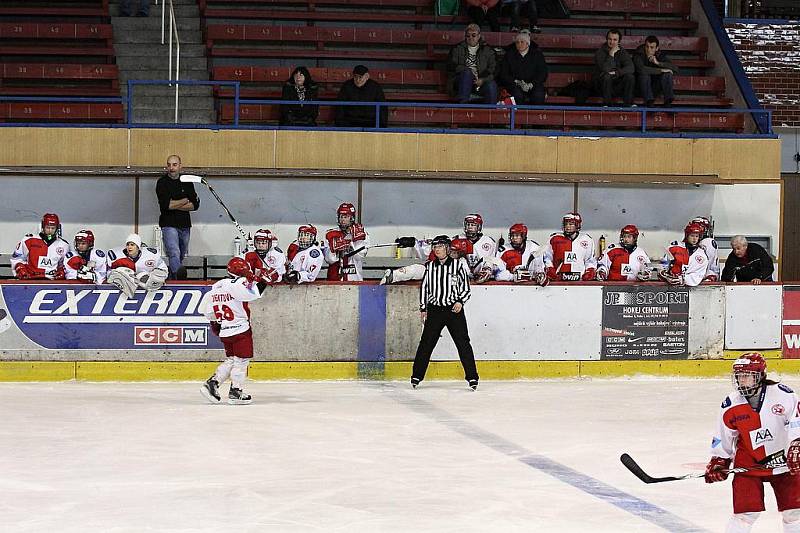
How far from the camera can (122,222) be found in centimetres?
1661

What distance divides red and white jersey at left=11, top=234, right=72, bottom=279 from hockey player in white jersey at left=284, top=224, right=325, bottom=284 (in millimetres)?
2488

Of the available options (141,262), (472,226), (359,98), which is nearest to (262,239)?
(141,262)

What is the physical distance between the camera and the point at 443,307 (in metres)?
13.5

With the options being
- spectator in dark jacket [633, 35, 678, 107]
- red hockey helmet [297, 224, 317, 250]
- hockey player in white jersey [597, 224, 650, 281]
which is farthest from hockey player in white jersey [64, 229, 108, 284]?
spectator in dark jacket [633, 35, 678, 107]

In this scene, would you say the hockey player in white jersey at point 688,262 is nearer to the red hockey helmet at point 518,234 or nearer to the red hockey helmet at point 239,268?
the red hockey helmet at point 518,234

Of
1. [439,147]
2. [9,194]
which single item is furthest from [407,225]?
[9,194]

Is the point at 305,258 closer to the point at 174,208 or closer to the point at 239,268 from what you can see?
the point at 174,208

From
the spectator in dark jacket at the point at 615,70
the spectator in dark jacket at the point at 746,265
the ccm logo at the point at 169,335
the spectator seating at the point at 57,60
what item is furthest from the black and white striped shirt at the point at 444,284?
the spectator seating at the point at 57,60

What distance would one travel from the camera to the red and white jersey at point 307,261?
46.4 ft

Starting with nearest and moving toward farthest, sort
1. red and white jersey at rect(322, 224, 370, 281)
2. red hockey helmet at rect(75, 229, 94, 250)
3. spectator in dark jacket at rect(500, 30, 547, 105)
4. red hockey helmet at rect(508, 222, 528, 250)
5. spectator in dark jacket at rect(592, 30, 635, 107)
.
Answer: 1. red hockey helmet at rect(75, 229, 94, 250)
2. red and white jersey at rect(322, 224, 370, 281)
3. red hockey helmet at rect(508, 222, 528, 250)
4. spectator in dark jacket at rect(500, 30, 547, 105)
5. spectator in dark jacket at rect(592, 30, 635, 107)

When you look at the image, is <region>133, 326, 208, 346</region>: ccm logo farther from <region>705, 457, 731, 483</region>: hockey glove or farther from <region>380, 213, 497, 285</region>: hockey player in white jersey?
<region>705, 457, 731, 483</region>: hockey glove

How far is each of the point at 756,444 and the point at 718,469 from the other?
21 cm

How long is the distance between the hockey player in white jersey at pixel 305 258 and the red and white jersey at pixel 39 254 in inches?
98.0

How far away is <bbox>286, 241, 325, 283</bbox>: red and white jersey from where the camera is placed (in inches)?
556
